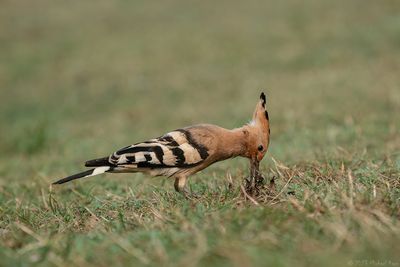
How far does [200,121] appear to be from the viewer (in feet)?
33.2

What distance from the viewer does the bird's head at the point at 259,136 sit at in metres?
4.43

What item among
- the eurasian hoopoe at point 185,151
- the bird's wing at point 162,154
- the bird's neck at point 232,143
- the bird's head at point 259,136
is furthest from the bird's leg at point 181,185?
the bird's head at point 259,136

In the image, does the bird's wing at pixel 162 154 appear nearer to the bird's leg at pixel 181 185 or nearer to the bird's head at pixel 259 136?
the bird's leg at pixel 181 185

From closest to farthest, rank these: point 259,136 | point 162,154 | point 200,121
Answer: point 162,154, point 259,136, point 200,121

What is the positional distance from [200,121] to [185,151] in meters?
5.79

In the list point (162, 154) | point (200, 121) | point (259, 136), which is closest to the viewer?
point (162, 154)

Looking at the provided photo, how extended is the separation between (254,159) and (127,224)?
1304mm

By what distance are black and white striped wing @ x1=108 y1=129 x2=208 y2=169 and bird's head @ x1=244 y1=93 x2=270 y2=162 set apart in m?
0.35

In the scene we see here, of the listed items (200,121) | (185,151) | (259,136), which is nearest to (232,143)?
(259,136)

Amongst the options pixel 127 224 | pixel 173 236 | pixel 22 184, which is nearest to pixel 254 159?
pixel 127 224

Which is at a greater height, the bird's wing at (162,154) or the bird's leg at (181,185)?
the bird's wing at (162,154)

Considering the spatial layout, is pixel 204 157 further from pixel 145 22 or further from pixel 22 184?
pixel 145 22

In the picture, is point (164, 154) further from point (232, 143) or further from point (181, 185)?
point (232, 143)

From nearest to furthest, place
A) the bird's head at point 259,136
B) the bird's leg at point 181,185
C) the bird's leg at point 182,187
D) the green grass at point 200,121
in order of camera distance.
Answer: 1. the green grass at point 200,121
2. the bird's leg at point 182,187
3. the bird's leg at point 181,185
4. the bird's head at point 259,136
